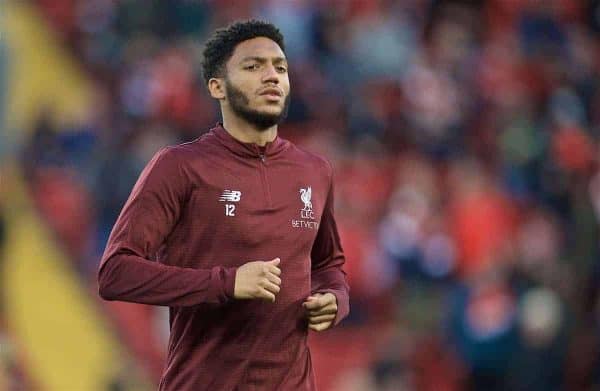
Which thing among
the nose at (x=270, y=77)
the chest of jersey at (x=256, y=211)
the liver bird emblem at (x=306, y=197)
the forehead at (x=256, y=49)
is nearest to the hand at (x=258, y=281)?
the chest of jersey at (x=256, y=211)

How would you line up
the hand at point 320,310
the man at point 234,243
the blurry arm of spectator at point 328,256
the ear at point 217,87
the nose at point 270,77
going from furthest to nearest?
the blurry arm of spectator at point 328,256
the ear at point 217,87
the nose at point 270,77
the hand at point 320,310
the man at point 234,243

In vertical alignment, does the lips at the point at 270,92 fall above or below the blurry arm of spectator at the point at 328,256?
above

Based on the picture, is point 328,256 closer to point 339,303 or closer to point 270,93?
point 339,303

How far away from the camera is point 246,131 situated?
4.48 metres

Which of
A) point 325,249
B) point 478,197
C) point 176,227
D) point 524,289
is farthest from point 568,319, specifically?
point 176,227

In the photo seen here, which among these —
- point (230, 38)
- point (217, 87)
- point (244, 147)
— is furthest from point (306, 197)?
point (230, 38)

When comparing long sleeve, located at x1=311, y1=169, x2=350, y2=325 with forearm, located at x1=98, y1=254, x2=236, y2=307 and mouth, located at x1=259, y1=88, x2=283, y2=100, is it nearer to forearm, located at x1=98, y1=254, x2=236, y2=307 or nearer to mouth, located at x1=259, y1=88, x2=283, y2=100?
mouth, located at x1=259, y1=88, x2=283, y2=100

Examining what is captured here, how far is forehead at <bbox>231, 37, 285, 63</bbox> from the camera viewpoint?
4.46 m

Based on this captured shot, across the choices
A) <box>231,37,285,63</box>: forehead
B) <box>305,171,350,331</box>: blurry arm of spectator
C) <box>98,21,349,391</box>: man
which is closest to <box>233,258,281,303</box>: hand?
<box>98,21,349,391</box>: man

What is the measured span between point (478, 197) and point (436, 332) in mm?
1185

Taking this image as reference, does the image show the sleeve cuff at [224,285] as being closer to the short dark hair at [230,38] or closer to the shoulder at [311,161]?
the shoulder at [311,161]

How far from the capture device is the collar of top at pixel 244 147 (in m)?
4.43

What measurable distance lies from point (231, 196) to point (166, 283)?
1.32 ft

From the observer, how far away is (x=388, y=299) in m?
8.30
